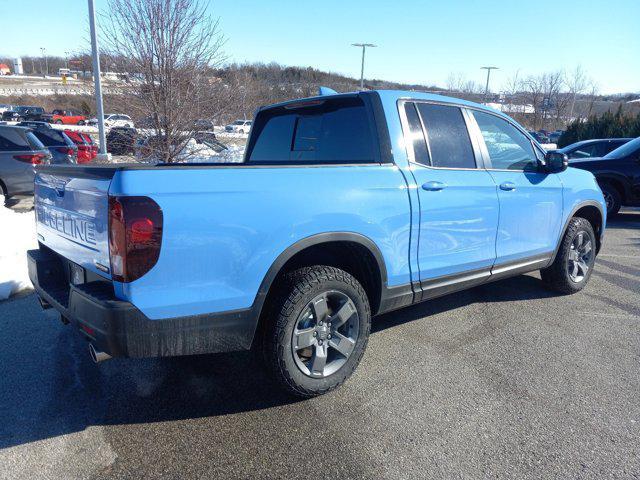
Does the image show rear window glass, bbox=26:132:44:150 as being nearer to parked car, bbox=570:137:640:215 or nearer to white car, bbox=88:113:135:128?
white car, bbox=88:113:135:128

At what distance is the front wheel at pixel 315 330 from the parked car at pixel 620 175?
28.7 ft

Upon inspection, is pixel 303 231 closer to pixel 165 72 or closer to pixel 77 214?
pixel 77 214

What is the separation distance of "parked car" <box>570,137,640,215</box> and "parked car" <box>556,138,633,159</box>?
2.08 metres

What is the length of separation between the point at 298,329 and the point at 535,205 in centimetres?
271

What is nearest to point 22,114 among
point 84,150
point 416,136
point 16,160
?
point 84,150

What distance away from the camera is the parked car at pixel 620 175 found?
9.60 m

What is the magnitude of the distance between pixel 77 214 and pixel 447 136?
2.71 metres

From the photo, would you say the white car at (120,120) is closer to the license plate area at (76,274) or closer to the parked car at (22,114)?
the license plate area at (76,274)

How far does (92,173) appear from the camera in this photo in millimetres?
2461

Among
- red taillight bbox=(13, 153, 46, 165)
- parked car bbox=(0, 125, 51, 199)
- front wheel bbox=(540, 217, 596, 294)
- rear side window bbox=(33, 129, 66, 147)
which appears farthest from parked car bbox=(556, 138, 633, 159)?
rear side window bbox=(33, 129, 66, 147)

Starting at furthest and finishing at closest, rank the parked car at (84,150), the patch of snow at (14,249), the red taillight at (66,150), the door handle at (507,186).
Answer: the parked car at (84,150)
the red taillight at (66,150)
the patch of snow at (14,249)
the door handle at (507,186)

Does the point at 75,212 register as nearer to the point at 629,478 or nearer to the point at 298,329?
the point at 298,329

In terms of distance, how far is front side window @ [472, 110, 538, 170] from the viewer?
13.6 feet

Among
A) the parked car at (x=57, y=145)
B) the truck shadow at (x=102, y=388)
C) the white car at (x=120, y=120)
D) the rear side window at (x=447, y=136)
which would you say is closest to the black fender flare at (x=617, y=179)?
the rear side window at (x=447, y=136)
